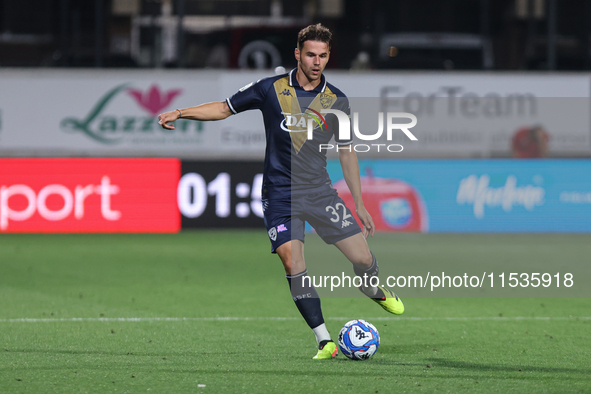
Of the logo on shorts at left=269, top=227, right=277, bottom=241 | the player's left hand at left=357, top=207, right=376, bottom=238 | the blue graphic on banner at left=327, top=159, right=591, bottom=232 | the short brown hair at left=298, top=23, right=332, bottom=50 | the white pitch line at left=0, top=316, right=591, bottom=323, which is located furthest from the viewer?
the blue graphic on banner at left=327, top=159, right=591, bottom=232

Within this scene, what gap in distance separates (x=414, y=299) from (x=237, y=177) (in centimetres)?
611

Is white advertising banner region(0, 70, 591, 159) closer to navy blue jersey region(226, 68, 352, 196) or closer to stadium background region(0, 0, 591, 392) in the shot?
stadium background region(0, 0, 591, 392)

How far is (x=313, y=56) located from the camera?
523 cm

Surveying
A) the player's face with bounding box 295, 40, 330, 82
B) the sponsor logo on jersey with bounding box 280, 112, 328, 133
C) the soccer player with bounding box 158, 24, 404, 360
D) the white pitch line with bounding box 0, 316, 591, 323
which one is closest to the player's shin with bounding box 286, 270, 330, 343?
the soccer player with bounding box 158, 24, 404, 360

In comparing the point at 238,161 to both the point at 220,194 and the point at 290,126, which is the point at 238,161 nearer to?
the point at 220,194

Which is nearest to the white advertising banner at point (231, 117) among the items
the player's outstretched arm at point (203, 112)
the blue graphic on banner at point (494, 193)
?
the blue graphic on banner at point (494, 193)

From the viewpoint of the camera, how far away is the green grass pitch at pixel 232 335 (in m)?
4.67

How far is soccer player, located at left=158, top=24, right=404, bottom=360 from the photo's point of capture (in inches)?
208

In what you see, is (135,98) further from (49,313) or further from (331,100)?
(331,100)

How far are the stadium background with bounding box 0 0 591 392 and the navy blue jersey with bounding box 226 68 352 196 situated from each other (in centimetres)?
139

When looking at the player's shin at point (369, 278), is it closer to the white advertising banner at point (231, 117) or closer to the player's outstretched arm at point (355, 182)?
the player's outstretched arm at point (355, 182)

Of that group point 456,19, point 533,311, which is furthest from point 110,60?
point 533,311

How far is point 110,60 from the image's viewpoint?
15.6 meters

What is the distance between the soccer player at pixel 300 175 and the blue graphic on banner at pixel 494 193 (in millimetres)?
8393
